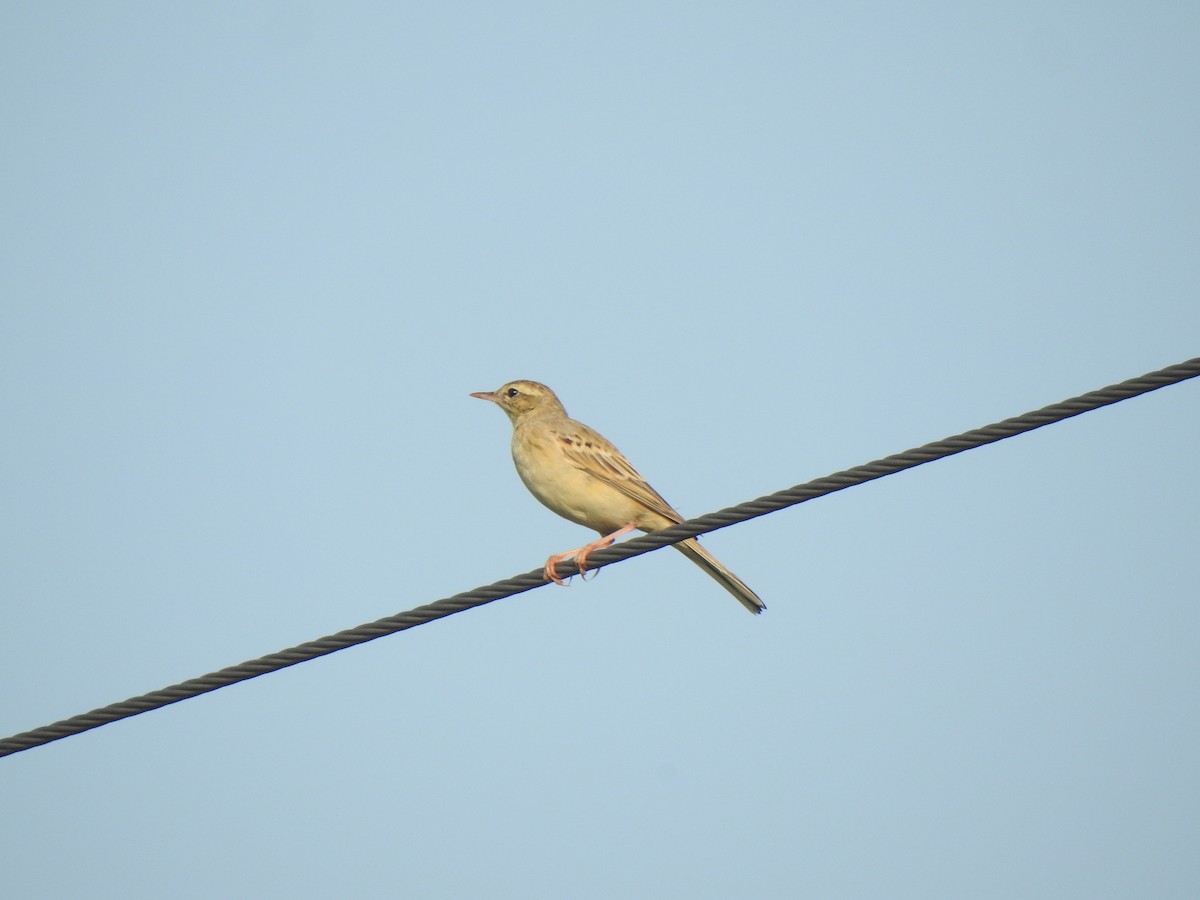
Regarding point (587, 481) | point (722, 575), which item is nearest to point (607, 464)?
point (587, 481)

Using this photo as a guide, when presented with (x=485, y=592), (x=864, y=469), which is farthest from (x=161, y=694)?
(x=864, y=469)

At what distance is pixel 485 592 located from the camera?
6.89 m

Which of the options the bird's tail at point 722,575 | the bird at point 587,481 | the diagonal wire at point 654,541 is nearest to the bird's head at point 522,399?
the bird at point 587,481

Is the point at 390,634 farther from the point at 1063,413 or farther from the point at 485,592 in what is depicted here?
the point at 1063,413

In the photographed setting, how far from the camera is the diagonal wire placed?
6.03m

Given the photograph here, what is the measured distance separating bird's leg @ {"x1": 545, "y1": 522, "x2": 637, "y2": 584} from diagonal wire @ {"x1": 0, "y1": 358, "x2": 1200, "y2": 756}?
2.40 ft

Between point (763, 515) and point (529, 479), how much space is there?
4.23 meters

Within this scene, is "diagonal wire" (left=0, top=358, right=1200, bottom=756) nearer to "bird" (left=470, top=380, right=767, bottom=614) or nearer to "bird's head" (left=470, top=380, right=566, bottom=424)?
"bird" (left=470, top=380, right=767, bottom=614)

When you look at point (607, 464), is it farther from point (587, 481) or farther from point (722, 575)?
point (722, 575)

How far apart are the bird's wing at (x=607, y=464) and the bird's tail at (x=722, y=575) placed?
0.82m

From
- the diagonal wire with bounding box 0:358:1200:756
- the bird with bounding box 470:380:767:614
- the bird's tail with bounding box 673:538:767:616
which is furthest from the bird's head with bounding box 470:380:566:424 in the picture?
the diagonal wire with bounding box 0:358:1200:756

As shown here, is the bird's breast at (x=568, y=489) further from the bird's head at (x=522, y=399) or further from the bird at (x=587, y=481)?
the bird's head at (x=522, y=399)

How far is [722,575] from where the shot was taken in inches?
376

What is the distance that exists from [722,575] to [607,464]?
1.57 meters
